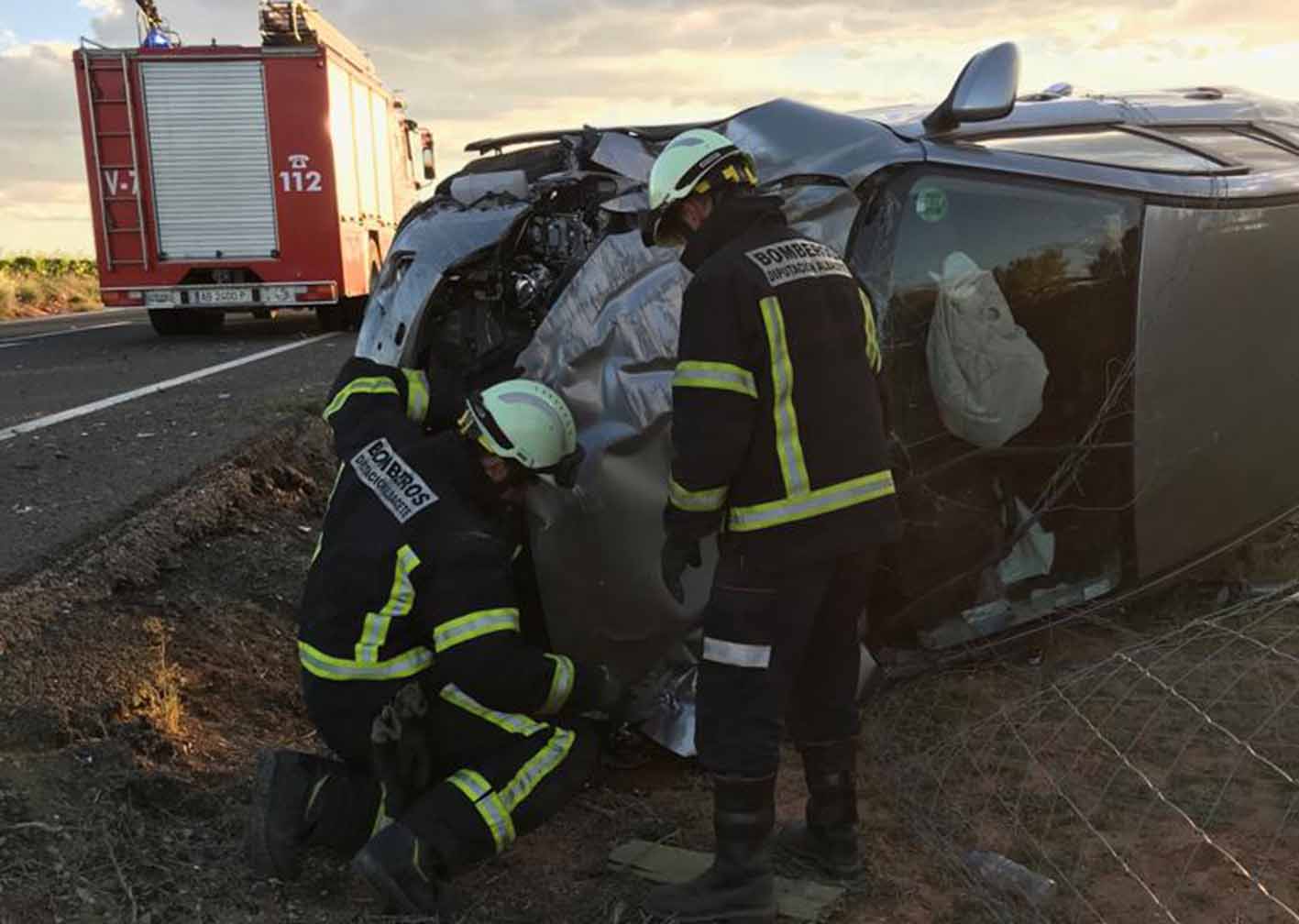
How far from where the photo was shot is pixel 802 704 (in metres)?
2.71

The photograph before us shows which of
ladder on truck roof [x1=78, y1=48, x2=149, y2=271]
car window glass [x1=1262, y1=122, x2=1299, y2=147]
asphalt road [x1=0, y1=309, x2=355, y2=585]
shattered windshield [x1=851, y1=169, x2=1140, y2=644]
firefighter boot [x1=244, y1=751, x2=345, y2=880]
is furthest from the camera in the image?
ladder on truck roof [x1=78, y1=48, x2=149, y2=271]

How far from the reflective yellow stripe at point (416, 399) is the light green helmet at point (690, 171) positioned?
1127 millimetres

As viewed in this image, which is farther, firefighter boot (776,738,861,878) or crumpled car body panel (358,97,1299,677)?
crumpled car body panel (358,97,1299,677)

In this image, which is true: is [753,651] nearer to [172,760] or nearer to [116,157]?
[172,760]

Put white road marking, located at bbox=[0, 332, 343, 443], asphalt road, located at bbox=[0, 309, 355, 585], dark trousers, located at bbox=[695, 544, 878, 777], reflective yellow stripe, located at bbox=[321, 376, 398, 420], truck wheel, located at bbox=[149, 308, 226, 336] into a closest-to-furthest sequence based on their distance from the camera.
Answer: dark trousers, located at bbox=[695, 544, 878, 777], reflective yellow stripe, located at bbox=[321, 376, 398, 420], asphalt road, located at bbox=[0, 309, 355, 585], white road marking, located at bbox=[0, 332, 343, 443], truck wheel, located at bbox=[149, 308, 226, 336]

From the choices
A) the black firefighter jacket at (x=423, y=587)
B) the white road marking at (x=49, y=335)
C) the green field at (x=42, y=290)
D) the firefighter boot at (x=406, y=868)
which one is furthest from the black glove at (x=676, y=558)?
the green field at (x=42, y=290)

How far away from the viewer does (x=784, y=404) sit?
7.78 feet

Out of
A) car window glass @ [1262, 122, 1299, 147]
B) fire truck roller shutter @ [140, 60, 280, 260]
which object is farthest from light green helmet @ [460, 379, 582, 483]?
fire truck roller shutter @ [140, 60, 280, 260]

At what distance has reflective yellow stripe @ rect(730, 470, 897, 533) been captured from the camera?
2.39m

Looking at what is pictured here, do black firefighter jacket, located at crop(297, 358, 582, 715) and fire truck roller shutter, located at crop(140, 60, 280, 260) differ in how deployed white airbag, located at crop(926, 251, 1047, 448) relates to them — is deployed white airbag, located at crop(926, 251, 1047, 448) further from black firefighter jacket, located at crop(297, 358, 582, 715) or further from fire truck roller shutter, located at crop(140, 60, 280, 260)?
fire truck roller shutter, located at crop(140, 60, 280, 260)

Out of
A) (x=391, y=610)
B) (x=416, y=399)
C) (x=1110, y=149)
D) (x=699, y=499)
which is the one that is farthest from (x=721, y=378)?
(x=1110, y=149)

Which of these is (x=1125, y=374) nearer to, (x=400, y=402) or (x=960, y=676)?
(x=960, y=676)

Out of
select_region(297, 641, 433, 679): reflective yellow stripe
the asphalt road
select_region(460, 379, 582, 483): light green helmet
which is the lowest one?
select_region(297, 641, 433, 679): reflective yellow stripe

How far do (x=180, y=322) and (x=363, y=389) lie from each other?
1119 cm
